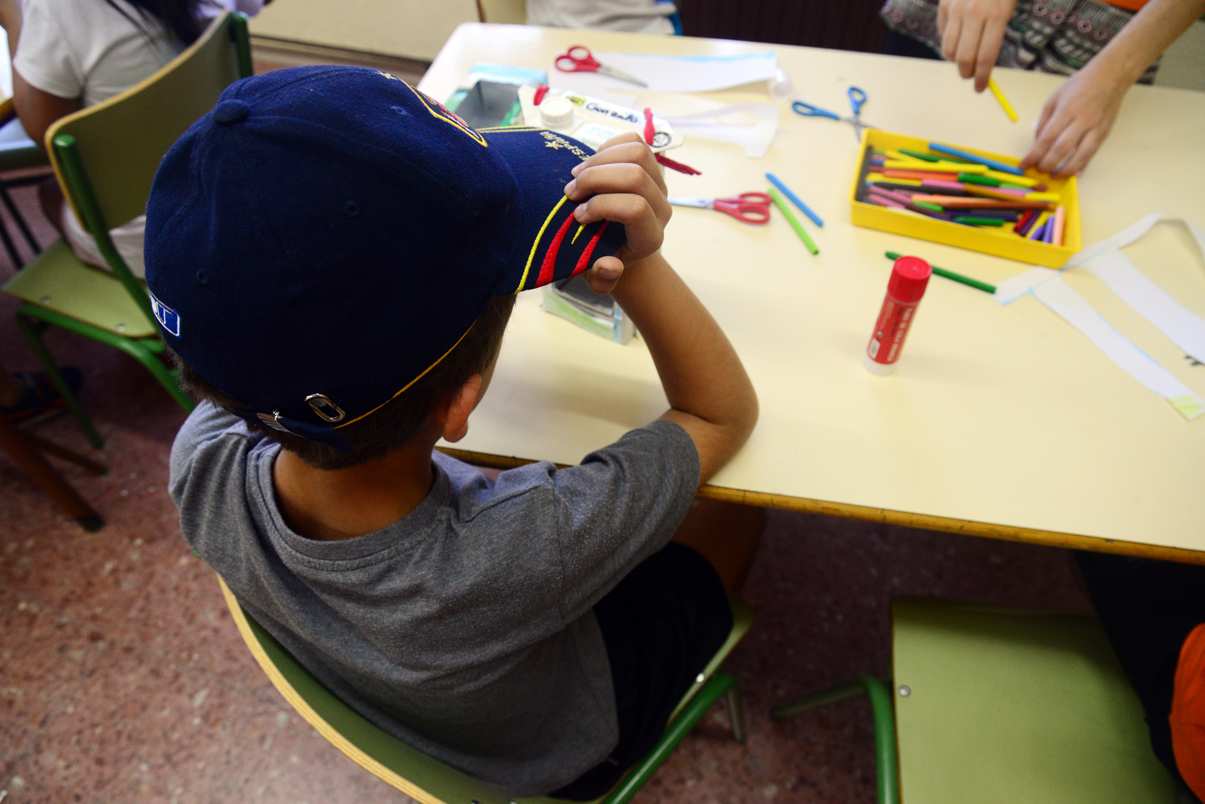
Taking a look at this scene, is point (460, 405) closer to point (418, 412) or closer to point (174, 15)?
point (418, 412)

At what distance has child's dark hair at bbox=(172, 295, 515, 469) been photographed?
564mm

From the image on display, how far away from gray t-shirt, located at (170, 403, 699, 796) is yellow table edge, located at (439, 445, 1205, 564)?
86mm

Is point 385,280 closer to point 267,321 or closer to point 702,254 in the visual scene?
point 267,321

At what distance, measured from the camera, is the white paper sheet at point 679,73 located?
127 centimetres

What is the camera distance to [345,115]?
18.9 inches

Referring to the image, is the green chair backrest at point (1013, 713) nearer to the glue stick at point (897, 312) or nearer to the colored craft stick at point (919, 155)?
the glue stick at point (897, 312)

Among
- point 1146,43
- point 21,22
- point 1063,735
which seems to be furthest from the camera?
point 21,22

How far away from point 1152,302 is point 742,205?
1.71ft

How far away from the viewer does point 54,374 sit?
157 centimetres

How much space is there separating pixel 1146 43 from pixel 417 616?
4.15 feet

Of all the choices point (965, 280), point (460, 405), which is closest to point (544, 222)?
point (460, 405)

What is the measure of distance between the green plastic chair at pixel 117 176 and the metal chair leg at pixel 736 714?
1.05 metres

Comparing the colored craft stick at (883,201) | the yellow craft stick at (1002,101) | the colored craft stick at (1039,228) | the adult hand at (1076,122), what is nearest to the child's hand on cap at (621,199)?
the colored craft stick at (883,201)

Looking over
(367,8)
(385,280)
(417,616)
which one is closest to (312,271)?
(385,280)
